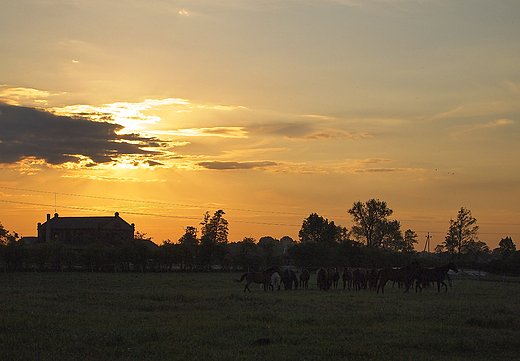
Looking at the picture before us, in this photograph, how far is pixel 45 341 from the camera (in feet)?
43.7

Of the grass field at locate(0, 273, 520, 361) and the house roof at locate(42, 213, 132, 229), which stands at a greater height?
the house roof at locate(42, 213, 132, 229)

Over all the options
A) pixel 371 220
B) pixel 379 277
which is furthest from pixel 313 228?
pixel 379 277

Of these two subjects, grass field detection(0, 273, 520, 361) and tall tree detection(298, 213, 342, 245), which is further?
tall tree detection(298, 213, 342, 245)

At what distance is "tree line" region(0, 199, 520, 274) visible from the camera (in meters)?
75.6

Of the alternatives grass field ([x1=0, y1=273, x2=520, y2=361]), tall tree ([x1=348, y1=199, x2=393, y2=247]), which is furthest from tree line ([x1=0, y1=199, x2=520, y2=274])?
grass field ([x1=0, y1=273, x2=520, y2=361])

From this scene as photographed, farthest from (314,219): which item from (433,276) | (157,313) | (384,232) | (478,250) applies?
(157,313)

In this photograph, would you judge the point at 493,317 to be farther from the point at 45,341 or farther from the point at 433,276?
the point at 433,276

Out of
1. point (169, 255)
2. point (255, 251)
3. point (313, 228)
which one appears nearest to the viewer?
point (169, 255)

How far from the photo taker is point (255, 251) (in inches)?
4134

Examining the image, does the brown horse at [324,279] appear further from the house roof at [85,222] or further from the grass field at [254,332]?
the house roof at [85,222]

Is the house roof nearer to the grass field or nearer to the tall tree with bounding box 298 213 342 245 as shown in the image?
A: the tall tree with bounding box 298 213 342 245

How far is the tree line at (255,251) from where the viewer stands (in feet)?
248

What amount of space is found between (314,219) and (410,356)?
12112 centimetres

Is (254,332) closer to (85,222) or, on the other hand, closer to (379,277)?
(379,277)
